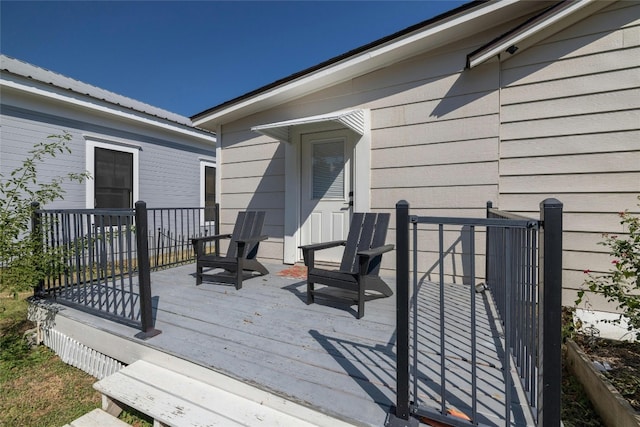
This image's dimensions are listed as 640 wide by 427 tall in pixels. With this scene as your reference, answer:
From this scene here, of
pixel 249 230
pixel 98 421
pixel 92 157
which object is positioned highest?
pixel 92 157

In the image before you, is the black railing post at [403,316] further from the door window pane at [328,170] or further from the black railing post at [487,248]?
the door window pane at [328,170]

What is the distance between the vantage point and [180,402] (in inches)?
66.2

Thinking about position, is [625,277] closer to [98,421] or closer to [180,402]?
[180,402]

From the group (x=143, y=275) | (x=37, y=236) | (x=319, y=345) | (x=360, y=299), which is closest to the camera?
(x=319, y=345)

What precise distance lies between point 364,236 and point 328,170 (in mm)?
1589

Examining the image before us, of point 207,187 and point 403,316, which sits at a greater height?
point 207,187

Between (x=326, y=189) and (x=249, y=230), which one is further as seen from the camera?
(x=326, y=189)

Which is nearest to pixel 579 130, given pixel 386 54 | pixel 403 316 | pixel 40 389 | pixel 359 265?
pixel 386 54

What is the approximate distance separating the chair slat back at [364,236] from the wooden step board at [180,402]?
163 cm

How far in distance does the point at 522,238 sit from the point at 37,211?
13.3 feet

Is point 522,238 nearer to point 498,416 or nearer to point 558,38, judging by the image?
point 498,416

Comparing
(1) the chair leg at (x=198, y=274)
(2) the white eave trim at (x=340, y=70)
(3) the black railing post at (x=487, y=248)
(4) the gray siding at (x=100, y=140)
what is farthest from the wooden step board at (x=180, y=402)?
(4) the gray siding at (x=100, y=140)

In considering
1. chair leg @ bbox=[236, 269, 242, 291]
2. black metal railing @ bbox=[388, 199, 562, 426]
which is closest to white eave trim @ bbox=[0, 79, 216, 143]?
chair leg @ bbox=[236, 269, 242, 291]

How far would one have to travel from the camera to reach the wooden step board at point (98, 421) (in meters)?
1.73
